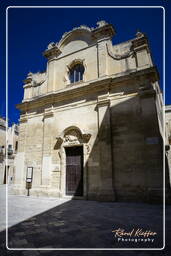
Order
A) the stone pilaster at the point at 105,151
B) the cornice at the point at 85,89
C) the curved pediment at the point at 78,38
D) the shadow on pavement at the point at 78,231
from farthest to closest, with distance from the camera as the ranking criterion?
1. the curved pediment at the point at 78,38
2. the cornice at the point at 85,89
3. the stone pilaster at the point at 105,151
4. the shadow on pavement at the point at 78,231

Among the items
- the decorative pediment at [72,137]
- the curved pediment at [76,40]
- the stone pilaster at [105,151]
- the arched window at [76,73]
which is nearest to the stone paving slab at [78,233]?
the stone pilaster at [105,151]

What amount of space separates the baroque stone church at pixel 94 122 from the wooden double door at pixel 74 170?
48 millimetres

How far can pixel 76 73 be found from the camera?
11.1 m

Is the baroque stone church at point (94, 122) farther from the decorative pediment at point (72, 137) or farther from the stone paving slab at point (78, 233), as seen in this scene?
the stone paving slab at point (78, 233)

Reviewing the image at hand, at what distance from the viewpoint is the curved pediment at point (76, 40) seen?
10781 millimetres

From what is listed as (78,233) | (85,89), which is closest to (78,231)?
(78,233)

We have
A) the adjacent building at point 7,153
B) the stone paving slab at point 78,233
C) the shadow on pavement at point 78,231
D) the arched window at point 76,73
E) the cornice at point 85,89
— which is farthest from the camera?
the adjacent building at point 7,153

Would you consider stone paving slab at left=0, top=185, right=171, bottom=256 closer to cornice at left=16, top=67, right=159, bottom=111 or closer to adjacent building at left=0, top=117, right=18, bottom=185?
cornice at left=16, top=67, right=159, bottom=111

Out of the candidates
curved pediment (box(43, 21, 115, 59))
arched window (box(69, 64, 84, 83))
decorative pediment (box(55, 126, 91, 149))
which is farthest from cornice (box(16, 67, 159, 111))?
curved pediment (box(43, 21, 115, 59))

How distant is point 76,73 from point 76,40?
2.19 meters

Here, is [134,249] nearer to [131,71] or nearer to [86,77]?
[131,71]

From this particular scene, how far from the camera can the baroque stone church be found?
7.67 meters

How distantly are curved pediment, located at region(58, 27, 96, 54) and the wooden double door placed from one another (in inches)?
249

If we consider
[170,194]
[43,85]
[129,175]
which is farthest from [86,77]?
[170,194]
